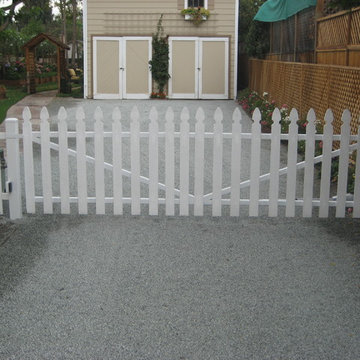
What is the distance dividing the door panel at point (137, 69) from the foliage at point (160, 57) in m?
0.33

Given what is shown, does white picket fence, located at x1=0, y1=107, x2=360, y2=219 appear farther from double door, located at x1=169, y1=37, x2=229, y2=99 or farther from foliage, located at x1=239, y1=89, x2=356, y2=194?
double door, located at x1=169, y1=37, x2=229, y2=99

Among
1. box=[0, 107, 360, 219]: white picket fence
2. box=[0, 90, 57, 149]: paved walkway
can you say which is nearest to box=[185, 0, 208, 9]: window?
A: box=[0, 90, 57, 149]: paved walkway

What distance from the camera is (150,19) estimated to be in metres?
24.8

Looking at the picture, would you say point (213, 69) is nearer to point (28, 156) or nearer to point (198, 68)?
point (198, 68)

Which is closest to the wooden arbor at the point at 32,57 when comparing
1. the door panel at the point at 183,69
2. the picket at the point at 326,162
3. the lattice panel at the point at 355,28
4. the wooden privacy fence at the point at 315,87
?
the door panel at the point at 183,69

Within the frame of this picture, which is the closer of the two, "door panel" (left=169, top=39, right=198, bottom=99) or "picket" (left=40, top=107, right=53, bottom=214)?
"picket" (left=40, top=107, right=53, bottom=214)

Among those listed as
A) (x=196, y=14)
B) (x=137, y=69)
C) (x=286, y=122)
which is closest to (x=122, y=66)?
(x=137, y=69)

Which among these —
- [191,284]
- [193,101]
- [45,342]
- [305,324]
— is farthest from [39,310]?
[193,101]

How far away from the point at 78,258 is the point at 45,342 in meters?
1.74

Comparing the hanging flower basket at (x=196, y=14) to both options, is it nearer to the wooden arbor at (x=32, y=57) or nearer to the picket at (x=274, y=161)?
the wooden arbor at (x=32, y=57)

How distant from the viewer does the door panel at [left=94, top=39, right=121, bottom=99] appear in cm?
2505

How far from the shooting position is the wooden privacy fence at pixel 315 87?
9773 millimetres

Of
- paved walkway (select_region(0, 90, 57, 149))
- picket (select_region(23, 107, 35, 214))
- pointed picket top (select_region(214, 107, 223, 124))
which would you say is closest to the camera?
pointed picket top (select_region(214, 107, 223, 124))

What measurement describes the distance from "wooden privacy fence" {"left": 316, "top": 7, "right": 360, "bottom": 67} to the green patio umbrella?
73.0 inches
